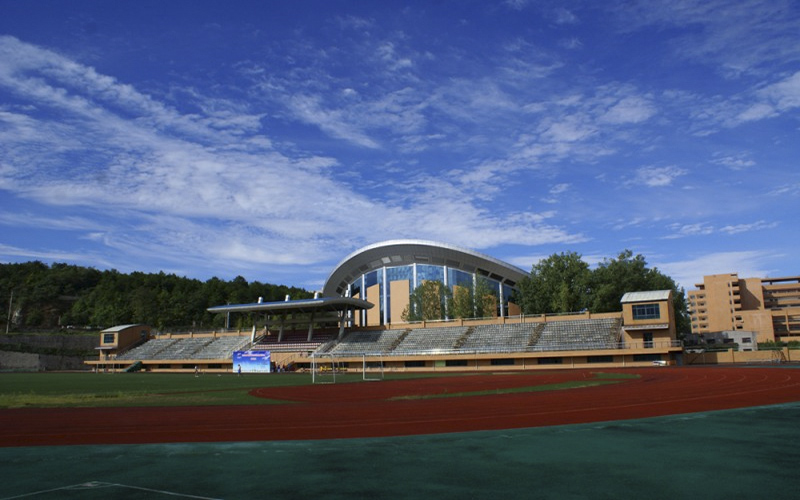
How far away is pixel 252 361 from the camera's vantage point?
227 ft

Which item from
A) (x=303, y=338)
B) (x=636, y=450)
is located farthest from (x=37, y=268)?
(x=636, y=450)

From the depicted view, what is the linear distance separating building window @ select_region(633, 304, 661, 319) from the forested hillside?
70986 millimetres

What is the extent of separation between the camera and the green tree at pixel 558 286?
244 ft

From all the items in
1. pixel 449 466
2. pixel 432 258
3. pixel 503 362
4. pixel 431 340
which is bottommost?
pixel 503 362

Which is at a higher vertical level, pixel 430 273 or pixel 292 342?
pixel 430 273

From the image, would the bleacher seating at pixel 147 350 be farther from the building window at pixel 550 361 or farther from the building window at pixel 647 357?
the building window at pixel 647 357

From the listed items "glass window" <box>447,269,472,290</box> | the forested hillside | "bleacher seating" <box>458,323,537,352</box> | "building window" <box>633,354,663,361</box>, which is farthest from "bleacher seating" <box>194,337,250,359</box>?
"building window" <box>633,354,663,361</box>

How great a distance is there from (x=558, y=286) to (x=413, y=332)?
69.2 ft

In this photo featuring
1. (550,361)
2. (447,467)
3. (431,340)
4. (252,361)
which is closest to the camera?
(447,467)

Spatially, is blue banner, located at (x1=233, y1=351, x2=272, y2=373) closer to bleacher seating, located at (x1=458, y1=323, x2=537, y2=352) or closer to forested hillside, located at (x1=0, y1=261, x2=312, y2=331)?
bleacher seating, located at (x1=458, y1=323, x2=537, y2=352)

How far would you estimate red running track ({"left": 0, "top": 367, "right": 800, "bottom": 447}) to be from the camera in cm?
1324

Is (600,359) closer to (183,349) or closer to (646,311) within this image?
(646,311)

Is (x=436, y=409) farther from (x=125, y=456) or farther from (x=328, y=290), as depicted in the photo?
(x=328, y=290)

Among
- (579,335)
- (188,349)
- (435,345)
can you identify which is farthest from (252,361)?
(579,335)
